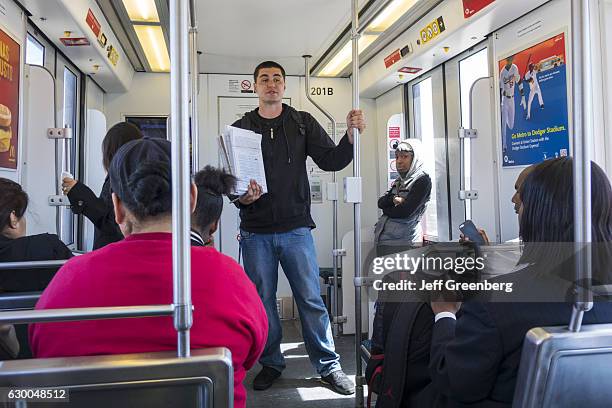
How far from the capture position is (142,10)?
3562 millimetres

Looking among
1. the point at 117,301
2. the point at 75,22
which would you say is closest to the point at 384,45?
the point at 75,22

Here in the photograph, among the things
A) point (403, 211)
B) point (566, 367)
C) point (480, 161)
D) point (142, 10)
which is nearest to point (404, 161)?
point (403, 211)

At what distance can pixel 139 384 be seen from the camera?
0.75 m

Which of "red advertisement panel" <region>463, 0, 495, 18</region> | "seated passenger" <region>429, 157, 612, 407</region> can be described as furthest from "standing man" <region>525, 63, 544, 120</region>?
"seated passenger" <region>429, 157, 612, 407</region>

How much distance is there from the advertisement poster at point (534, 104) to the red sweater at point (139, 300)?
101 inches

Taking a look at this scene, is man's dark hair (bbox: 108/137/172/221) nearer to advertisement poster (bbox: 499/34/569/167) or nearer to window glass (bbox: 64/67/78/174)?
advertisement poster (bbox: 499/34/569/167)

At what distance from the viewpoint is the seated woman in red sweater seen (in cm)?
86

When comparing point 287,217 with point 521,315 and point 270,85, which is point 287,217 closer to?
point 270,85

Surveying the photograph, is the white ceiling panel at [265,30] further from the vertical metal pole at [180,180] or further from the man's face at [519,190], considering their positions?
the vertical metal pole at [180,180]

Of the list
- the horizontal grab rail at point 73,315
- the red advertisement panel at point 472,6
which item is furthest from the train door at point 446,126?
the horizontal grab rail at point 73,315

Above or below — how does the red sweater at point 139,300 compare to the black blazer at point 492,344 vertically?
above

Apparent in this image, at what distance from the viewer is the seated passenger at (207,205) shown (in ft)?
5.26

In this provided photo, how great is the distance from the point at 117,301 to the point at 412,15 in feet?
11.5

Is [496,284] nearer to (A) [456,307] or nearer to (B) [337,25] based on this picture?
(A) [456,307]
